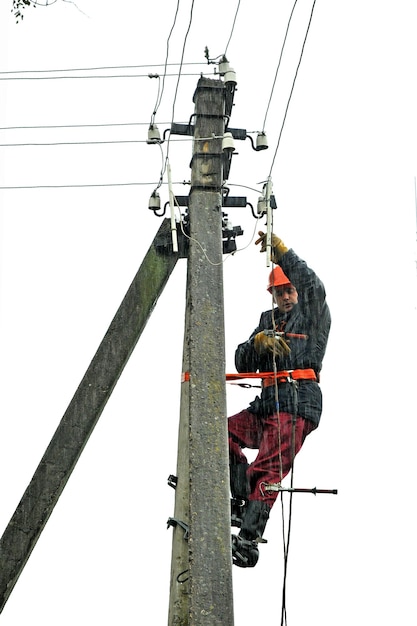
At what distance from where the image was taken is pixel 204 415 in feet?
18.5

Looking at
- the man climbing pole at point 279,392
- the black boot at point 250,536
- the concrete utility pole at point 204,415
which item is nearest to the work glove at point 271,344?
the man climbing pole at point 279,392

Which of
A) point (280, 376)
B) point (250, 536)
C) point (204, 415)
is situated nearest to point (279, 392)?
point (280, 376)

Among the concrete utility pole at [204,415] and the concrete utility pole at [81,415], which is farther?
the concrete utility pole at [81,415]

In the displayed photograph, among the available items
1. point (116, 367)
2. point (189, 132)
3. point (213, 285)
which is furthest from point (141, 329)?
point (189, 132)

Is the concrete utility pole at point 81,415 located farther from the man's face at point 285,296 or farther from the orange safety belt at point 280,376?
the man's face at point 285,296

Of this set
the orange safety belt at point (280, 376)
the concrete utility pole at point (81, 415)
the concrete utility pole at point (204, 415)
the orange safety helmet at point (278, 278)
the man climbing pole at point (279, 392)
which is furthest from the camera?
the orange safety helmet at point (278, 278)

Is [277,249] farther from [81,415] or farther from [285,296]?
[81,415]

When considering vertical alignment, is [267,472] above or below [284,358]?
below

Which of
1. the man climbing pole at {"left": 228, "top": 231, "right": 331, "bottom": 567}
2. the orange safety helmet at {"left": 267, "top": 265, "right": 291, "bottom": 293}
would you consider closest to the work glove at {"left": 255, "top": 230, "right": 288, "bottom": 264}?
the man climbing pole at {"left": 228, "top": 231, "right": 331, "bottom": 567}

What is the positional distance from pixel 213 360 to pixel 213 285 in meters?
0.49

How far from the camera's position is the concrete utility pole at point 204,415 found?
17.3ft

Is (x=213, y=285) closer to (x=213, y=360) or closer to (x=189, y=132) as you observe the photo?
(x=213, y=360)

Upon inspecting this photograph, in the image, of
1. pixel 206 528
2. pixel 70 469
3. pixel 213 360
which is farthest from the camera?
pixel 70 469

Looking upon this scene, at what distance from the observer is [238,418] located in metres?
6.91
